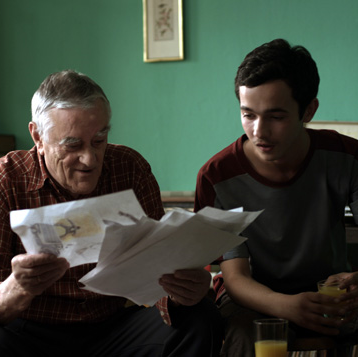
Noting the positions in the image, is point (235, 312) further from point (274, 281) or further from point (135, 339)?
point (135, 339)

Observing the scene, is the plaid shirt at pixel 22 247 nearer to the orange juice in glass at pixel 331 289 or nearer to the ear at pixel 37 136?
the ear at pixel 37 136

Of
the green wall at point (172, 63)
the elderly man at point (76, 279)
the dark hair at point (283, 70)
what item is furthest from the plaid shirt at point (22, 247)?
the green wall at point (172, 63)

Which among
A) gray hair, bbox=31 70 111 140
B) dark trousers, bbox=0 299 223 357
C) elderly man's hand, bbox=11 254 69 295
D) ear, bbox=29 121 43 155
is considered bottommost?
dark trousers, bbox=0 299 223 357

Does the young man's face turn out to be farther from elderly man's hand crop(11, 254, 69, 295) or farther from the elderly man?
elderly man's hand crop(11, 254, 69, 295)

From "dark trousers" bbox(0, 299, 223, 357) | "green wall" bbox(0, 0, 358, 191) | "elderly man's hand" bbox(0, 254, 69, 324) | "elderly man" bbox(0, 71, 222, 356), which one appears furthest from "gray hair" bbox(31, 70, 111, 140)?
"green wall" bbox(0, 0, 358, 191)

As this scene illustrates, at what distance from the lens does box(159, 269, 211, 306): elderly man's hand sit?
4.09ft

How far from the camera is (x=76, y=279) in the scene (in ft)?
4.88

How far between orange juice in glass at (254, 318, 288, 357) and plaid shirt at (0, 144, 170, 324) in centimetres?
33

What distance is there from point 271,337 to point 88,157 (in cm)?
58

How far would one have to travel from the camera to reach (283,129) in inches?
59.5

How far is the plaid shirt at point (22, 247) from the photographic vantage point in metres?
1.44

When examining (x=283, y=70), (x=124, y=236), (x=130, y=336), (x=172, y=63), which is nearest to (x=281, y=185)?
(x=283, y=70)

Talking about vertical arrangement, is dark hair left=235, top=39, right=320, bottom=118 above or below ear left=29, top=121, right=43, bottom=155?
above

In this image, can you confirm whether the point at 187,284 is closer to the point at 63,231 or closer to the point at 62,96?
the point at 63,231
